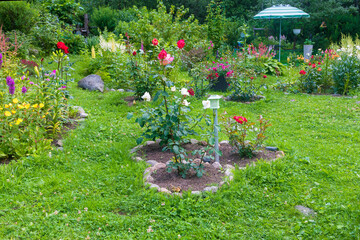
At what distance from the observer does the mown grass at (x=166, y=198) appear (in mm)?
2582

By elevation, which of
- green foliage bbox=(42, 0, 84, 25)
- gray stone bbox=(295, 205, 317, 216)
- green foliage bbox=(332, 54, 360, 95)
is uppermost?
green foliage bbox=(42, 0, 84, 25)

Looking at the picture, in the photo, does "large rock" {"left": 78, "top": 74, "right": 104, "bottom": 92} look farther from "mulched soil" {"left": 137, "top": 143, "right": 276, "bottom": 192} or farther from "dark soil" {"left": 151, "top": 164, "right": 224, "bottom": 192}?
"dark soil" {"left": 151, "top": 164, "right": 224, "bottom": 192}

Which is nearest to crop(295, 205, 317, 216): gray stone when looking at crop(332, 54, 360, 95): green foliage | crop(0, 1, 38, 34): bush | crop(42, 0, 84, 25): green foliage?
crop(332, 54, 360, 95): green foliage

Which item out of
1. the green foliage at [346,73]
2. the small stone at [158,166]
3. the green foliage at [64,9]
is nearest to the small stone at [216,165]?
the small stone at [158,166]

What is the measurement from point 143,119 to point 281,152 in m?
1.83

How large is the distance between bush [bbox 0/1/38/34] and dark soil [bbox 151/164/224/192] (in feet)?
30.0

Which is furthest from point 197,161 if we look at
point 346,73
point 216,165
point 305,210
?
point 346,73

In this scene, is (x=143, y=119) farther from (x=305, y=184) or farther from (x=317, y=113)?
(x=317, y=113)

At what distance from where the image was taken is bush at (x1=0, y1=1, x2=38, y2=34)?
32.2 feet

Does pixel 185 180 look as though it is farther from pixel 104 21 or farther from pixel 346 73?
pixel 104 21

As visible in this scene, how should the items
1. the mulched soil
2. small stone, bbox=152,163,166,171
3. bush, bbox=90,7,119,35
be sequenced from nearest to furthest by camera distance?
the mulched soil → small stone, bbox=152,163,166,171 → bush, bbox=90,7,119,35

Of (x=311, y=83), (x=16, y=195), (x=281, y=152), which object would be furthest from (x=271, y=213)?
(x=311, y=83)

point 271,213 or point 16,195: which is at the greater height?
→ point 16,195

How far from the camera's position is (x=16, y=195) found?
303cm
